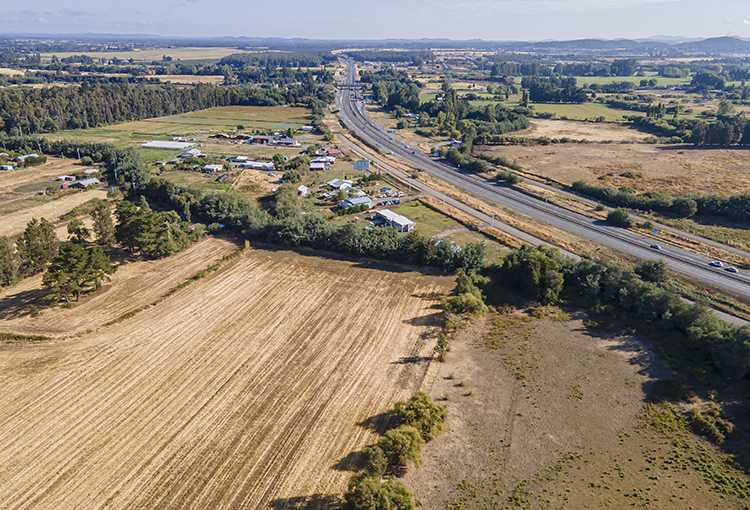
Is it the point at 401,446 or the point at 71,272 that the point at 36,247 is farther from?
the point at 401,446

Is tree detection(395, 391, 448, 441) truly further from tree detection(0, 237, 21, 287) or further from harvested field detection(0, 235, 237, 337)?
tree detection(0, 237, 21, 287)

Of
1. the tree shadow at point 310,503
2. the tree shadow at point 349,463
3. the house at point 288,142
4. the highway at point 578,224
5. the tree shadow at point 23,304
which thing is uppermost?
the house at point 288,142

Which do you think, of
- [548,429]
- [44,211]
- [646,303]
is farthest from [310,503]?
[44,211]

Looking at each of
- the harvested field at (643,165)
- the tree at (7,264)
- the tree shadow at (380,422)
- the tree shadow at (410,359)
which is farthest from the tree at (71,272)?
the harvested field at (643,165)

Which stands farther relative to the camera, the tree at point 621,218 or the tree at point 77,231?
the tree at point 621,218

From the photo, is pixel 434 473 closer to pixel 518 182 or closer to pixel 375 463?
pixel 375 463

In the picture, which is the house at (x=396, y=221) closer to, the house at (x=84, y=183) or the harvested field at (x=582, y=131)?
the house at (x=84, y=183)
